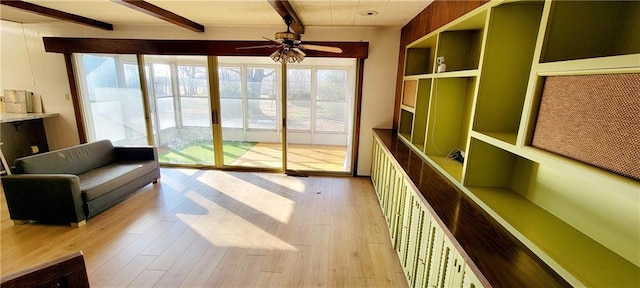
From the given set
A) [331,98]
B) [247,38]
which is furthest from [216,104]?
[331,98]

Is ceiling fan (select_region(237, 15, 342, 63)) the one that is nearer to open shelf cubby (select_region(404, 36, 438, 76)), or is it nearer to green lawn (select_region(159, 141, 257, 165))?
open shelf cubby (select_region(404, 36, 438, 76))

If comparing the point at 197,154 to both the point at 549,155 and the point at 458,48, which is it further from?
the point at 549,155

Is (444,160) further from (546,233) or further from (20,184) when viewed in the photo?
(20,184)

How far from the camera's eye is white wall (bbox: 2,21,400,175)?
409 cm

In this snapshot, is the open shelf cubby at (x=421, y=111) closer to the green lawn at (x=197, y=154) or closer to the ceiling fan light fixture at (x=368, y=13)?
the ceiling fan light fixture at (x=368, y=13)

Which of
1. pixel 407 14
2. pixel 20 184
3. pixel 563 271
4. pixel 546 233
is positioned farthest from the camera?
pixel 407 14

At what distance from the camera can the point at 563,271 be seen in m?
1.00

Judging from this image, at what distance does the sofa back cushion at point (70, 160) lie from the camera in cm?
292

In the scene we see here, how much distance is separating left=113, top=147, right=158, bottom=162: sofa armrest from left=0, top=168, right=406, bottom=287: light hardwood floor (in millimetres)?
510

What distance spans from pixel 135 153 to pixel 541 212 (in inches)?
189

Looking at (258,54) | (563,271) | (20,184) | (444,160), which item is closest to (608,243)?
(563,271)

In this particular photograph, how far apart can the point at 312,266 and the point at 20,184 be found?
126 inches

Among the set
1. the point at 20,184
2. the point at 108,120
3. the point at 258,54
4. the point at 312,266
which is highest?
the point at 258,54

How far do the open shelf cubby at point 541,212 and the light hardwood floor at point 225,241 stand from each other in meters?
1.08
